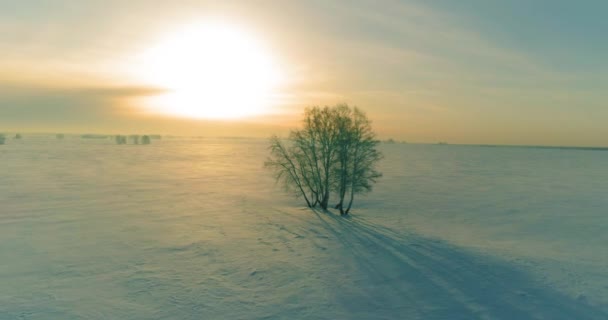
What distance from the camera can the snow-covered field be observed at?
12.9 meters

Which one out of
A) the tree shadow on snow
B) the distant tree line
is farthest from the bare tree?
the tree shadow on snow

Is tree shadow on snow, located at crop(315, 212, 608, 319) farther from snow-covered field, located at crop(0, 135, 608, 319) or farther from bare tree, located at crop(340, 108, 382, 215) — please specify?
bare tree, located at crop(340, 108, 382, 215)

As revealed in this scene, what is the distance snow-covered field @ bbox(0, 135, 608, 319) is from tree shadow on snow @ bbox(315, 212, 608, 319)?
8 cm

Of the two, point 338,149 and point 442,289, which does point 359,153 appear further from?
point 442,289

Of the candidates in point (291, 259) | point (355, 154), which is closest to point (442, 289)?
point (291, 259)

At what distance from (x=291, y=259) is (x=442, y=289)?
768cm

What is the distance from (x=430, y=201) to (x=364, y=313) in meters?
27.1

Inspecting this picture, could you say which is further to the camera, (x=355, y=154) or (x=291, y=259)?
(x=355, y=154)

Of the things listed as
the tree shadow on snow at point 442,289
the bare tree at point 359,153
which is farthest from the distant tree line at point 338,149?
the tree shadow on snow at point 442,289

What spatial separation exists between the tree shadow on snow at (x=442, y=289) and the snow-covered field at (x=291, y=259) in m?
0.08

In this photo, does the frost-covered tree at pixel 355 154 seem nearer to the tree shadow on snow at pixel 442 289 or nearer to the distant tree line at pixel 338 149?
the distant tree line at pixel 338 149

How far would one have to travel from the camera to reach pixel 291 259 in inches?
710

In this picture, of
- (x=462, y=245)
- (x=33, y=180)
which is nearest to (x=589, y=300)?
(x=462, y=245)

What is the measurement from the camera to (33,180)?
44.2m
